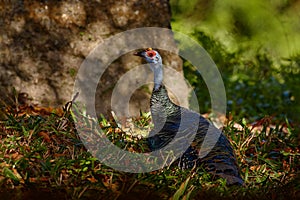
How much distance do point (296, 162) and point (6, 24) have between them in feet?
11.7

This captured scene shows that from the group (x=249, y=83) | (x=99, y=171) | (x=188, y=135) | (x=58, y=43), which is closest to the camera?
(x=99, y=171)

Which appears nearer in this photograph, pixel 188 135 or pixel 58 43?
pixel 188 135

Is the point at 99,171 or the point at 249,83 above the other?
the point at 99,171

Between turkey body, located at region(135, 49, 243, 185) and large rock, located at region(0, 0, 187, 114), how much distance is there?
146 cm

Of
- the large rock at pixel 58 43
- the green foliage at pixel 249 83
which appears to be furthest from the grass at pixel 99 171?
the green foliage at pixel 249 83

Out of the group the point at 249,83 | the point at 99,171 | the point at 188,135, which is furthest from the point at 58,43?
the point at 249,83

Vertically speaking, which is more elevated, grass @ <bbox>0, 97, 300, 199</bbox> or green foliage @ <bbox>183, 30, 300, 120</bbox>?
grass @ <bbox>0, 97, 300, 199</bbox>

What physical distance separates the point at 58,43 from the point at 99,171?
3.08 m

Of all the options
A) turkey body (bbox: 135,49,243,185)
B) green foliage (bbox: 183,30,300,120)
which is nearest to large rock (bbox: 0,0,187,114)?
turkey body (bbox: 135,49,243,185)

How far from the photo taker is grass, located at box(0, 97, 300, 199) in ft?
12.0

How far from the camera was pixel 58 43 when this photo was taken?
22.4ft

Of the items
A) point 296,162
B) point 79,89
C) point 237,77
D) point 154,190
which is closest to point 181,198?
point 154,190

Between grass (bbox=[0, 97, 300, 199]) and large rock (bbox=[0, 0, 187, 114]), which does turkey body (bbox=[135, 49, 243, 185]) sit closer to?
grass (bbox=[0, 97, 300, 199])

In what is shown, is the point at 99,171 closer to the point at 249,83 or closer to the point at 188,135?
the point at 188,135
